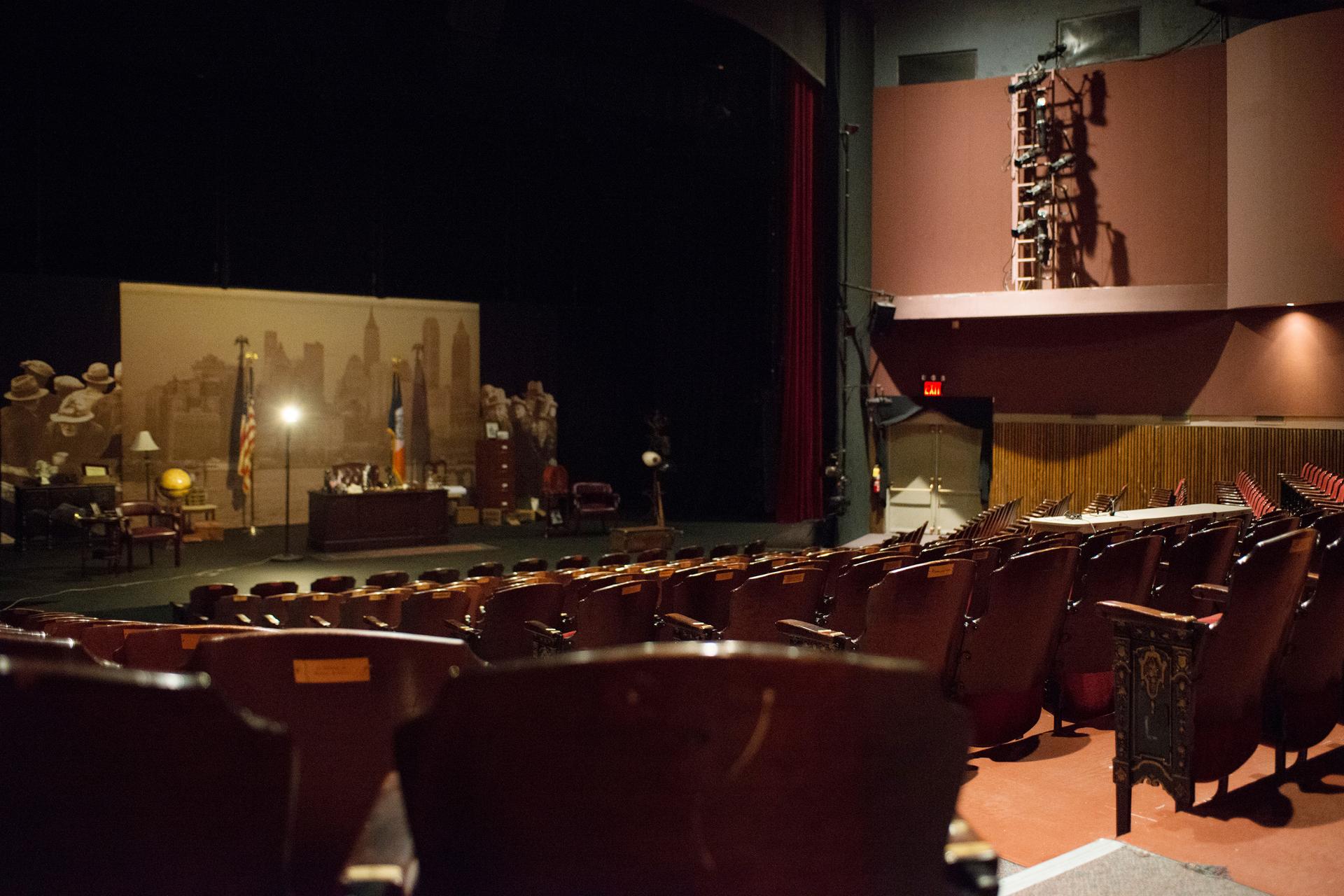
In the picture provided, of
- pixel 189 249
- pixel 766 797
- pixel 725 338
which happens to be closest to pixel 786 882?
pixel 766 797

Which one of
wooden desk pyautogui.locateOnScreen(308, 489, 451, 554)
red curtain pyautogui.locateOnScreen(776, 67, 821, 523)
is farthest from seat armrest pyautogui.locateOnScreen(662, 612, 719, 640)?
red curtain pyautogui.locateOnScreen(776, 67, 821, 523)

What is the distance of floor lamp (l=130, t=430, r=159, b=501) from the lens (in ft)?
40.5

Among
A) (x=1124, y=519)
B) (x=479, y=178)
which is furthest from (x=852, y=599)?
(x=479, y=178)

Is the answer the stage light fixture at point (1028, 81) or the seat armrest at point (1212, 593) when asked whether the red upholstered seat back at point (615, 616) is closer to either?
the seat armrest at point (1212, 593)

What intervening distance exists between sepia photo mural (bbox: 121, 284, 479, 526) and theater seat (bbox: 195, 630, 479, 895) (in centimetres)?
1244

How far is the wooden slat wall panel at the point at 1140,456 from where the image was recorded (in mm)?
11961

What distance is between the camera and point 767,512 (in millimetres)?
14031

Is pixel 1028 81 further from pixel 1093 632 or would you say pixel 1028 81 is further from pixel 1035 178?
pixel 1093 632

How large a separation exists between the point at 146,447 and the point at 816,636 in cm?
1128

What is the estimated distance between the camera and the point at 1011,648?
11.7 feet

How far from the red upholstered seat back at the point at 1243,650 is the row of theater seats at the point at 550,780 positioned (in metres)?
1.79

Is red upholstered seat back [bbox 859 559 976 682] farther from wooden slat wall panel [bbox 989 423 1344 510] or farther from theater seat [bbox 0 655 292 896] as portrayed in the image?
wooden slat wall panel [bbox 989 423 1344 510]

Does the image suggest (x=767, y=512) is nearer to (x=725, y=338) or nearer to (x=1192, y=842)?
(x=725, y=338)

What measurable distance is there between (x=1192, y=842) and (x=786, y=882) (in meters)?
1.93
